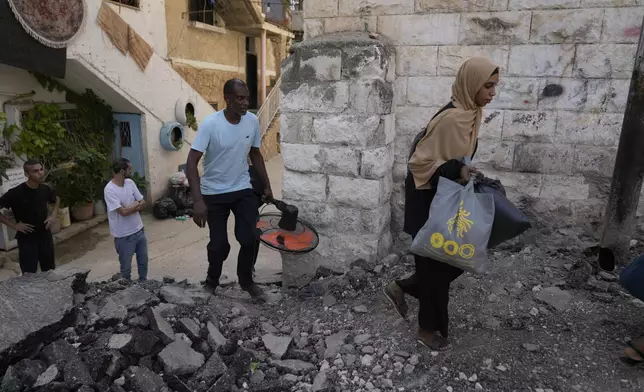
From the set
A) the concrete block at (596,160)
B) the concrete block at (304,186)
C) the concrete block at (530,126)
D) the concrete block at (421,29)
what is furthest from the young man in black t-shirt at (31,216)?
the concrete block at (596,160)

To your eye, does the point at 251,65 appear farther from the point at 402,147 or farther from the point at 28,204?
the point at 402,147

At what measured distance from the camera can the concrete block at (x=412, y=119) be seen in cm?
385

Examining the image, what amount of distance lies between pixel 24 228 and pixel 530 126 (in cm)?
474

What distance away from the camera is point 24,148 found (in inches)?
275

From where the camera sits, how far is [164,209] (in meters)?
9.08

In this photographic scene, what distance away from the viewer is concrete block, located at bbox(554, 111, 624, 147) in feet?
11.3

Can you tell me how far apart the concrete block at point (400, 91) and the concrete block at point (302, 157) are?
80cm

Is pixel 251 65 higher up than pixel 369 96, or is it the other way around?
pixel 251 65

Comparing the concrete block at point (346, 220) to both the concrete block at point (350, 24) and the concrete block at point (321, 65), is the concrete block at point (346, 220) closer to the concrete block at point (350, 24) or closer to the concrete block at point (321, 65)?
the concrete block at point (321, 65)

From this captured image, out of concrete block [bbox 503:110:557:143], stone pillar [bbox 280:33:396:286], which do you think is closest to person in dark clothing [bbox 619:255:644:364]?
concrete block [bbox 503:110:557:143]

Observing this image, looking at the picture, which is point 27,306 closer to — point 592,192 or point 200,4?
point 592,192

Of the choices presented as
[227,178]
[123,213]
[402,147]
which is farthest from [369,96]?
[123,213]

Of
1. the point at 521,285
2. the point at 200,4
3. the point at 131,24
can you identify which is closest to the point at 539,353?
the point at 521,285

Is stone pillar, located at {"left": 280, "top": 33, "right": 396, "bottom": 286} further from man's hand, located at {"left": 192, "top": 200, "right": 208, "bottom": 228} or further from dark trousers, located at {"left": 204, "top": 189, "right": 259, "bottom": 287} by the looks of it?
man's hand, located at {"left": 192, "top": 200, "right": 208, "bottom": 228}
